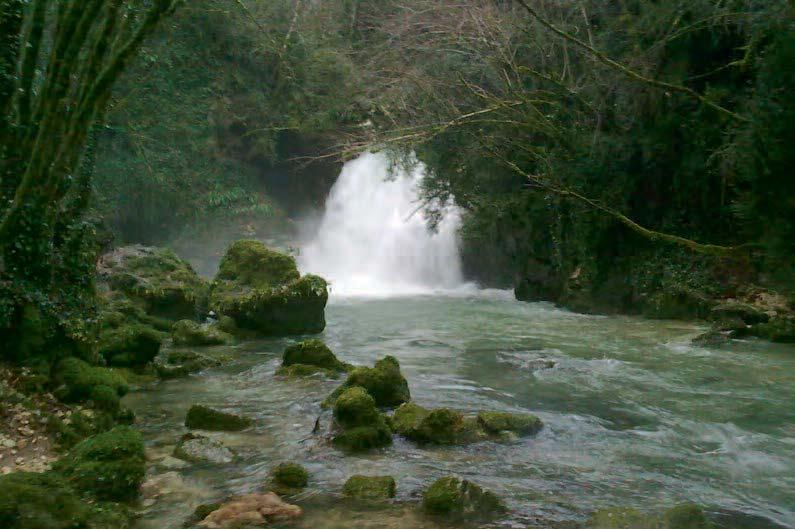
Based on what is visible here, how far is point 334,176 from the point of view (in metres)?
27.4

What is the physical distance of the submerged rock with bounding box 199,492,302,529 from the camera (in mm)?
4344

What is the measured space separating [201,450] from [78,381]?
1506 mm

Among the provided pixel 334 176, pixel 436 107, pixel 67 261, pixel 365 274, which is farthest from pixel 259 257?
pixel 334 176

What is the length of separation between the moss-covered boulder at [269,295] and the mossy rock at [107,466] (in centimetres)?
694

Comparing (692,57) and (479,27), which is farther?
(479,27)

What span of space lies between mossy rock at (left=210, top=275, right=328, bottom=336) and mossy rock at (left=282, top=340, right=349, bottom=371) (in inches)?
113

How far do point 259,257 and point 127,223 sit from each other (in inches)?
373

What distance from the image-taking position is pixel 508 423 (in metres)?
6.39

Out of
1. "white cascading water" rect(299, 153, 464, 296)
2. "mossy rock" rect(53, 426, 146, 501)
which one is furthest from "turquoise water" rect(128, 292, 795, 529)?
"white cascading water" rect(299, 153, 464, 296)

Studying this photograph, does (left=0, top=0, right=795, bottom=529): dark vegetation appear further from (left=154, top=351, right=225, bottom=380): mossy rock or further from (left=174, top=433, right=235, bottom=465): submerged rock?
(left=174, top=433, right=235, bottom=465): submerged rock

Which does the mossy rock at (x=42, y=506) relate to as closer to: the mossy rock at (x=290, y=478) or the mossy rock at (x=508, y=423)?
the mossy rock at (x=290, y=478)

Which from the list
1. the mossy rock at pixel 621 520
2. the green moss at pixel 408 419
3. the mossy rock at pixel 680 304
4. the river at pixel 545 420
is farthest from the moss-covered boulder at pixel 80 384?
the mossy rock at pixel 680 304

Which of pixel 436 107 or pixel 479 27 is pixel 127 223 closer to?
pixel 436 107

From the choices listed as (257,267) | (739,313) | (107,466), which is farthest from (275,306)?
(739,313)
